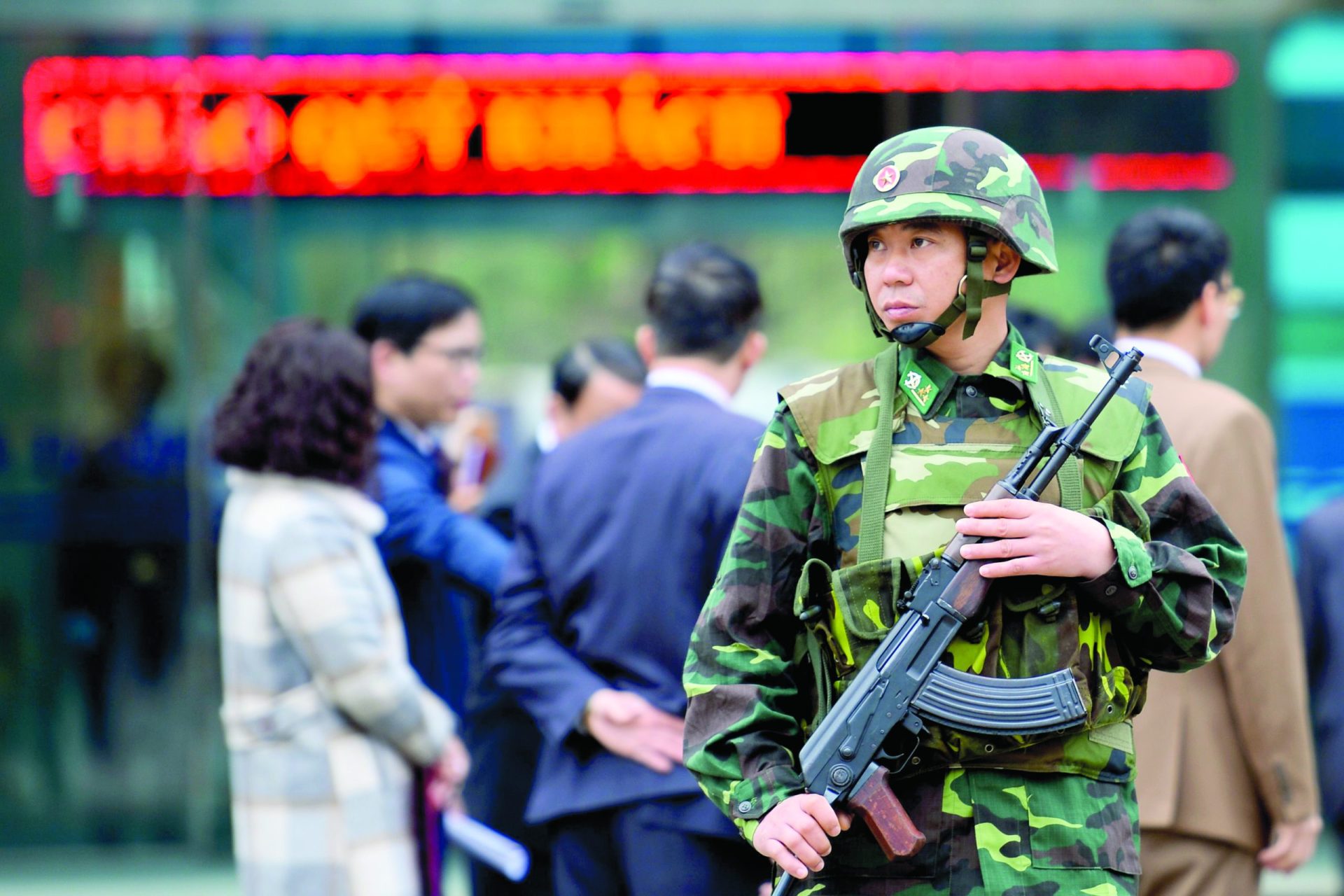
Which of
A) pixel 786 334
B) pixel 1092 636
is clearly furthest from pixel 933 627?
pixel 786 334

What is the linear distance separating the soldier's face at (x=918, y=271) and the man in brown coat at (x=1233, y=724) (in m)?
1.16

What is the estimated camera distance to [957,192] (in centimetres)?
219

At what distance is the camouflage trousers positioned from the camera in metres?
2.09

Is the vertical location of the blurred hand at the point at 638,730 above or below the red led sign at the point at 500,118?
below

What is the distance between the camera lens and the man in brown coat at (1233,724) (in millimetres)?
3260

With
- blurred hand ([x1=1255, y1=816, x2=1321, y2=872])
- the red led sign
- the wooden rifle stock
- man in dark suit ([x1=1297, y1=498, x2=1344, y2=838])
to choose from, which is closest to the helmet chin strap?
the wooden rifle stock

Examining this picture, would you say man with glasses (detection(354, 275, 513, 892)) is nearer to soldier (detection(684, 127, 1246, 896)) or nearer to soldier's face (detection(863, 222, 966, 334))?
soldier (detection(684, 127, 1246, 896))

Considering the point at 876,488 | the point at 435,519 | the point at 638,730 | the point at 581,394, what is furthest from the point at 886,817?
the point at 581,394

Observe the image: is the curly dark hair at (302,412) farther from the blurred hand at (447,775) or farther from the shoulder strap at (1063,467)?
the shoulder strap at (1063,467)

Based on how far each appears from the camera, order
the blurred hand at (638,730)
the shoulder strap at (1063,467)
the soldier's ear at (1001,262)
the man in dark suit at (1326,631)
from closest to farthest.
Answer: the shoulder strap at (1063,467) → the soldier's ear at (1001,262) → the blurred hand at (638,730) → the man in dark suit at (1326,631)

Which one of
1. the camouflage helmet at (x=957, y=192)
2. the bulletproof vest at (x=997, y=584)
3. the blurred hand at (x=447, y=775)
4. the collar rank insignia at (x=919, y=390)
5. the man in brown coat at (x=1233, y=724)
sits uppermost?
the camouflage helmet at (x=957, y=192)

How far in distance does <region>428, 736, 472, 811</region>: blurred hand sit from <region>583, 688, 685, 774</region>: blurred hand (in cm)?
61

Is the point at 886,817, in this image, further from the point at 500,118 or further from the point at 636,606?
the point at 500,118

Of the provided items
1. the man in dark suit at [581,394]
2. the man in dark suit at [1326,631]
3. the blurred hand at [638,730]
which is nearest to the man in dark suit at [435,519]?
the man in dark suit at [581,394]
